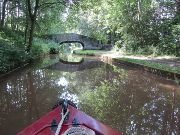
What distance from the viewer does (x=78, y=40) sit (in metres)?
45.7

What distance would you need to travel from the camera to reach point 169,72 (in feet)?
43.2

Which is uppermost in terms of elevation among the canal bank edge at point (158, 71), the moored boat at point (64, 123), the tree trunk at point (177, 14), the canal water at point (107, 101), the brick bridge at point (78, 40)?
the tree trunk at point (177, 14)

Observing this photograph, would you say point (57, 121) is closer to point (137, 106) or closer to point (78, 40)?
point (137, 106)

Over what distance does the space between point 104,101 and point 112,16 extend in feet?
73.8

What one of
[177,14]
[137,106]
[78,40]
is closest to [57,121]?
[137,106]

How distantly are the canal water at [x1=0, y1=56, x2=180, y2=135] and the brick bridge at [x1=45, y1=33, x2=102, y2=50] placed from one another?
1239 inches

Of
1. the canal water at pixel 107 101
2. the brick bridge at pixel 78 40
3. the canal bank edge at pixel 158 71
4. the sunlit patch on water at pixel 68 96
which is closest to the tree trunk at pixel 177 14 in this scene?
the canal bank edge at pixel 158 71

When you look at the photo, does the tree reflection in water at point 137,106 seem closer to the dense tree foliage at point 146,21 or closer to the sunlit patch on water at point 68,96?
the sunlit patch on water at point 68,96

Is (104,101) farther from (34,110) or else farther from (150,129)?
(150,129)

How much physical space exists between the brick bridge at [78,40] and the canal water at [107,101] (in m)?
31.5

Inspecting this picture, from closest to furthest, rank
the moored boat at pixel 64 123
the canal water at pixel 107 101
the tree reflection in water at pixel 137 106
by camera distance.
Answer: the moored boat at pixel 64 123 → the tree reflection in water at pixel 137 106 → the canal water at pixel 107 101

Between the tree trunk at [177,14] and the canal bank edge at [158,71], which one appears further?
the tree trunk at [177,14]

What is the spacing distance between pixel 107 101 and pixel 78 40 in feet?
123

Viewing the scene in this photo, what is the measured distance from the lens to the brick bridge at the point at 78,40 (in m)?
44.8
